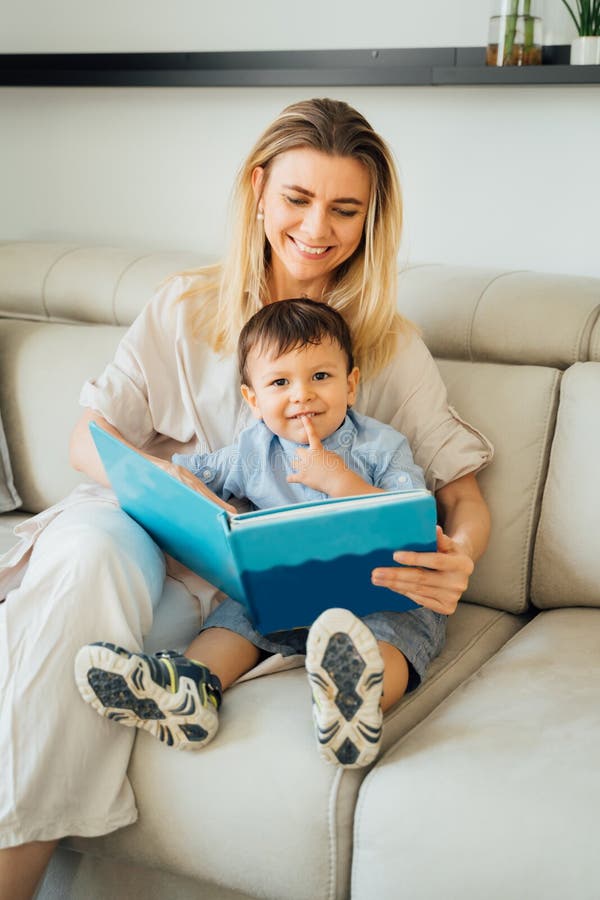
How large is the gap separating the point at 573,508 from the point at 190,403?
0.64 metres

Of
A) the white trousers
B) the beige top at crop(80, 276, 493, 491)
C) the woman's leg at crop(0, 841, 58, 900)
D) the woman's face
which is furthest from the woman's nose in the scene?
the woman's leg at crop(0, 841, 58, 900)

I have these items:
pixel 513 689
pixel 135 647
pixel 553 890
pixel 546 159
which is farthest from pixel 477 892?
pixel 546 159

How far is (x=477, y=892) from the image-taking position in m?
1.17

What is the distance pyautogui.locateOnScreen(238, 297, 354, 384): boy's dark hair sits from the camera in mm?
1552

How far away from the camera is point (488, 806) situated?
1190mm

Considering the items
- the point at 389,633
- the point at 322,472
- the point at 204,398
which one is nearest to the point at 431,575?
the point at 389,633

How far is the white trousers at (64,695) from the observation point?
50.8 inches

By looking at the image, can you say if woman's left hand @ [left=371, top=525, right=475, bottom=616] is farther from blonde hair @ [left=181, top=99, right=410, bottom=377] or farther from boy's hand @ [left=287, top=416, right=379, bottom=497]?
blonde hair @ [left=181, top=99, right=410, bottom=377]

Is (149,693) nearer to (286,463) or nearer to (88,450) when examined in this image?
(286,463)

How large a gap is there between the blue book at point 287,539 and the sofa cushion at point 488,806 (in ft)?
0.70

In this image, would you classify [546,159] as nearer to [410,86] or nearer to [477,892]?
[410,86]

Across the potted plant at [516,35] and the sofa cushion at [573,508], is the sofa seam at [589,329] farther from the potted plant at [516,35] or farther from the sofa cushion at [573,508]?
the potted plant at [516,35]

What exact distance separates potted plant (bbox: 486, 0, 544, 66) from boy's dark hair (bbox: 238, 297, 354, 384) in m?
0.72

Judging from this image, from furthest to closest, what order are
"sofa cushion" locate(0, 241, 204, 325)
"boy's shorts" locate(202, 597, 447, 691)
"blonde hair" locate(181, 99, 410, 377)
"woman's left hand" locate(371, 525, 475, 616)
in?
"sofa cushion" locate(0, 241, 204, 325) < "blonde hair" locate(181, 99, 410, 377) < "boy's shorts" locate(202, 597, 447, 691) < "woman's left hand" locate(371, 525, 475, 616)
